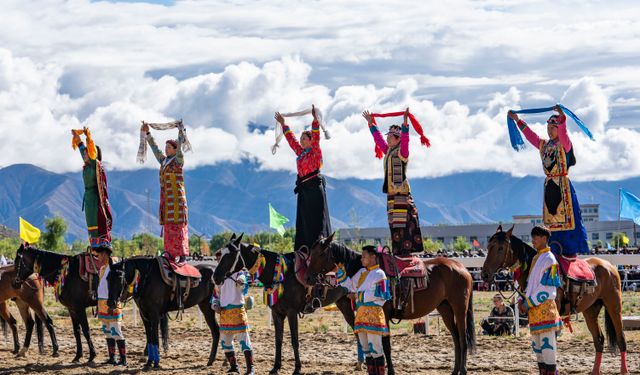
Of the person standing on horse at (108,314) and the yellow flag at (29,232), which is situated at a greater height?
the yellow flag at (29,232)

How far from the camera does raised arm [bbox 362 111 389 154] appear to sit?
16.4 meters

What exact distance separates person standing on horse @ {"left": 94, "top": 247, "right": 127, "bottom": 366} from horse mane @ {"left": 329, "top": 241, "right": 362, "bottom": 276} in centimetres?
469

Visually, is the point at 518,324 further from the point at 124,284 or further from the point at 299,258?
the point at 124,284

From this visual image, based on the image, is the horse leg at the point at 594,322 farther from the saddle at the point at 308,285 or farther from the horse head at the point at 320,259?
the horse head at the point at 320,259

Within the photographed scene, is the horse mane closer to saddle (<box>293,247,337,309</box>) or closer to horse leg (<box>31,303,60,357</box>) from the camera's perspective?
saddle (<box>293,247,337,309</box>)

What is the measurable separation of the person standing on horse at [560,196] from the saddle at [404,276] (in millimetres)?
1910

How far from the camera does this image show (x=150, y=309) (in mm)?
17844

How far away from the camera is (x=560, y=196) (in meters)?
15.0

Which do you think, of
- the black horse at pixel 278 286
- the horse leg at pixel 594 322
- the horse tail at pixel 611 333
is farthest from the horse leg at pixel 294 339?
the horse tail at pixel 611 333

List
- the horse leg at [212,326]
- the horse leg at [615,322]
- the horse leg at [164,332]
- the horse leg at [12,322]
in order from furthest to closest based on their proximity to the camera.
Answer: the horse leg at [12,322] → the horse leg at [164,332] → the horse leg at [212,326] → the horse leg at [615,322]

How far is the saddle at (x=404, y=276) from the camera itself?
15242mm

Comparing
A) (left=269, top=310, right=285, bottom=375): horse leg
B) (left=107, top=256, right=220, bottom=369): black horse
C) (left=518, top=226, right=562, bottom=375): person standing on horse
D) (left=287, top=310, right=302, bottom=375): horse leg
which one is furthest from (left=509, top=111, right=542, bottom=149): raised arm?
(left=107, top=256, right=220, bottom=369): black horse

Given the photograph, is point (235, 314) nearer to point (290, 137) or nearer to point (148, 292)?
point (148, 292)

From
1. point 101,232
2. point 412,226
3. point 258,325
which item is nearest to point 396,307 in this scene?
point 412,226
